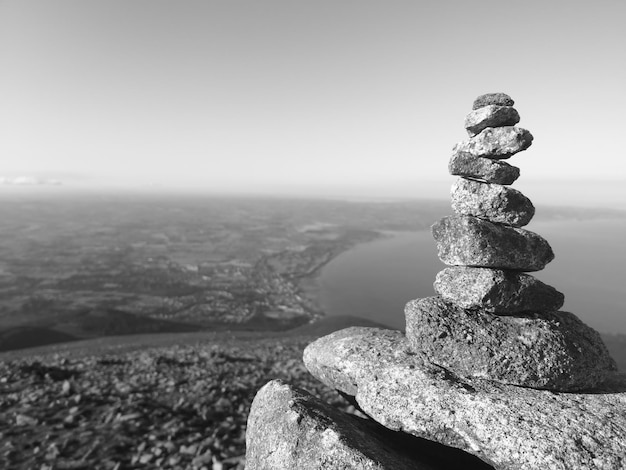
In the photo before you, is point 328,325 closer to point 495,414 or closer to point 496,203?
point 496,203

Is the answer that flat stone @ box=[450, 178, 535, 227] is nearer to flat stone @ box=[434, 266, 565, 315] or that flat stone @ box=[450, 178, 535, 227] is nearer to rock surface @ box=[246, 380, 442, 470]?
flat stone @ box=[434, 266, 565, 315]

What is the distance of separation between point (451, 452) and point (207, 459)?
1150cm

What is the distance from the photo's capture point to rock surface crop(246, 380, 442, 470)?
8.49 meters

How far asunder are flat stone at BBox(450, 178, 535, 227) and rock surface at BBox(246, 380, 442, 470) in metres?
8.37

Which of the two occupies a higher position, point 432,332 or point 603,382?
point 432,332

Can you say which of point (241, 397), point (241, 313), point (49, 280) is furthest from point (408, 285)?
point (49, 280)

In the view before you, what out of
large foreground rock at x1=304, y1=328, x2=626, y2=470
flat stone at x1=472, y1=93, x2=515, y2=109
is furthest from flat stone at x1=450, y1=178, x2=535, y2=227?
large foreground rock at x1=304, y1=328, x2=626, y2=470

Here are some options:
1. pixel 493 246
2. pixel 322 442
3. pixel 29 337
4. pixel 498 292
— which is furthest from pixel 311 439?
pixel 29 337

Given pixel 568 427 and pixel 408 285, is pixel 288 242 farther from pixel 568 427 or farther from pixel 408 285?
pixel 568 427

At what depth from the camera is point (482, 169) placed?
1162 centimetres

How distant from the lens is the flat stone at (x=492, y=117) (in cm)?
1115

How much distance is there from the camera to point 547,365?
923cm

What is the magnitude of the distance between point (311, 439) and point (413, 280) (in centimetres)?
9657

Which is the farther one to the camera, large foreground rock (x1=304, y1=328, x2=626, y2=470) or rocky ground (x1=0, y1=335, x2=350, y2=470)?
rocky ground (x1=0, y1=335, x2=350, y2=470)
